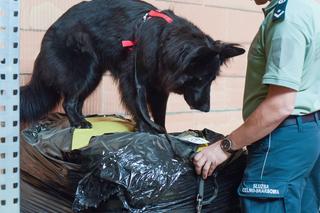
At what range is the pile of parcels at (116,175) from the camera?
1.13 m

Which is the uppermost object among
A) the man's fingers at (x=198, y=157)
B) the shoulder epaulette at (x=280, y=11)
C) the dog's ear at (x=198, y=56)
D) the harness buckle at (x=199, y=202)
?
the shoulder epaulette at (x=280, y=11)

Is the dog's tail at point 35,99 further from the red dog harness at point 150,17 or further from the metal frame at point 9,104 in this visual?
the metal frame at point 9,104

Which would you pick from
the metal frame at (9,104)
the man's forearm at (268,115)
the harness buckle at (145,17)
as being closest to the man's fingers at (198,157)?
the man's forearm at (268,115)

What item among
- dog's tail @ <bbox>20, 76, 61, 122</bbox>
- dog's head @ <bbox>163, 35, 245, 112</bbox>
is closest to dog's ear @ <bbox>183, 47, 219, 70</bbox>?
dog's head @ <bbox>163, 35, 245, 112</bbox>

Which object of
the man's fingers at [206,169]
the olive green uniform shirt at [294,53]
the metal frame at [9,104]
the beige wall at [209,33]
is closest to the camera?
the metal frame at [9,104]

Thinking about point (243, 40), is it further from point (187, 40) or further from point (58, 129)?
point (58, 129)

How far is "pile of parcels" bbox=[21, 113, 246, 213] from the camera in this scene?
3.72ft

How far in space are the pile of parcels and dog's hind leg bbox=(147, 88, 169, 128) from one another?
1.10 feet

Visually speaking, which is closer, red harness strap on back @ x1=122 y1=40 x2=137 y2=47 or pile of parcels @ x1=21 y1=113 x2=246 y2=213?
pile of parcels @ x1=21 y1=113 x2=246 y2=213

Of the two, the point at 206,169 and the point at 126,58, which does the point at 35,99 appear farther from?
the point at 206,169

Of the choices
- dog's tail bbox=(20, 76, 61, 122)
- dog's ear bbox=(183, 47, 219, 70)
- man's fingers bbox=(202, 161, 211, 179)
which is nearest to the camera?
man's fingers bbox=(202, 161, 211, 179)

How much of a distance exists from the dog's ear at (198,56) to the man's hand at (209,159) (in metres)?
0.40

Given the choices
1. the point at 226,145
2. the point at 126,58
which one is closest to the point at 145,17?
the point at 126,58

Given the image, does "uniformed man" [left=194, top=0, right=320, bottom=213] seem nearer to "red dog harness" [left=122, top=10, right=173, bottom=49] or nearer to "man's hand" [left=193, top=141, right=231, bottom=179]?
"man's hand" [left=193, top=141, right=231, bottom=179]
